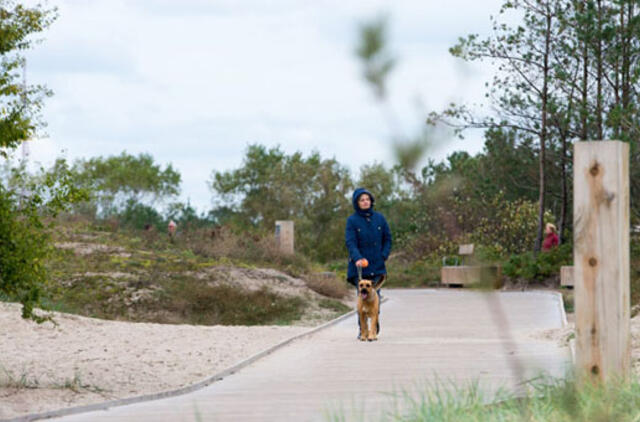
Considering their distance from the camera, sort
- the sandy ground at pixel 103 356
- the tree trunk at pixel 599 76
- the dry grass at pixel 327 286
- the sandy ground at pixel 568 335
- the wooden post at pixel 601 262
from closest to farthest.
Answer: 1. the wooden post at pixel 601 262
2. the sandy ground at pixel 103 356
3. the sandy ground at pixel 568 335
4. the dry grass at pixel 327 286
5. the tree trunk at pixel 599 76

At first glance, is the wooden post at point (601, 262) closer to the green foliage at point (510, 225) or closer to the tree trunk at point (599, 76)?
the tree trunk at point (599, 76)

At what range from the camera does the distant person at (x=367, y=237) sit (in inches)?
503

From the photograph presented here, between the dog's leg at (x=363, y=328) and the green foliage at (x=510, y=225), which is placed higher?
the green foliage at (x=510, y=225)

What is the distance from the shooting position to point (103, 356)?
38.3 feet

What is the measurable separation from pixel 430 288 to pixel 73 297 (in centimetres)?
1457

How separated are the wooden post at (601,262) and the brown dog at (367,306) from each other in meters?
5.63

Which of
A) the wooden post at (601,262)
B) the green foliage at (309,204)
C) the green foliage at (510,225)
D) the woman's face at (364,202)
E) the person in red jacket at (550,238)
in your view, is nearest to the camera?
the wooden post at (601,262)

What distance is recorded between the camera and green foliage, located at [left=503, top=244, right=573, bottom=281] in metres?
28.0

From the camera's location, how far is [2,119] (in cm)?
923

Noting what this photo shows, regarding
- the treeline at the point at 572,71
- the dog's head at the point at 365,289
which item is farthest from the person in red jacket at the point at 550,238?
the dog's head at the point at 365,289

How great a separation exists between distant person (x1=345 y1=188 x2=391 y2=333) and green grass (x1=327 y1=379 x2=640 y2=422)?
626cm

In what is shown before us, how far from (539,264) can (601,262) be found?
21.9 meters

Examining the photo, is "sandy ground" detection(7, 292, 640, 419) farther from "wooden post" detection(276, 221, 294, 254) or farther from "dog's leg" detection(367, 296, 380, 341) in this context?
"wooden post" detection(276, 221, 294, 254)

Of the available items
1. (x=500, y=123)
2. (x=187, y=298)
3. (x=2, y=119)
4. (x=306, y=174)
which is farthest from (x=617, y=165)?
(x=306, y=174)
